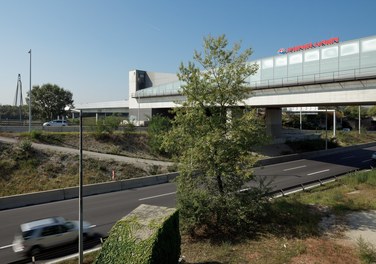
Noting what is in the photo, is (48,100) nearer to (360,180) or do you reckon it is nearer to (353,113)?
(360,180)

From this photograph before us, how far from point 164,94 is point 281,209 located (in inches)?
1475

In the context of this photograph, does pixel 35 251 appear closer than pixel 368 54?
Yes

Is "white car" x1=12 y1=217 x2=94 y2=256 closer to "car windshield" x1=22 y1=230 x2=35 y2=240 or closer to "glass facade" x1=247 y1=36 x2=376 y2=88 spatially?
"car windshield" x1=22 y1=230 x2=35 y2=240

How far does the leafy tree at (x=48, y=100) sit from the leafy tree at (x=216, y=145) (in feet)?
211

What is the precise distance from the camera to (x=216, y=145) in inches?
482

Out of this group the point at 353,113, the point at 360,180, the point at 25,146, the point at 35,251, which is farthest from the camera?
the point at 353,113

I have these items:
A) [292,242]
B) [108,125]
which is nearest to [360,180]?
[292,242]

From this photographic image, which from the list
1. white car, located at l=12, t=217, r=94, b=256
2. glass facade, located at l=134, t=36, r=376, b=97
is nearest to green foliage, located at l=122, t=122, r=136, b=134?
glass facade, located at l=134, t=36, r=376, b=97

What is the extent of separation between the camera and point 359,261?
30.7ft

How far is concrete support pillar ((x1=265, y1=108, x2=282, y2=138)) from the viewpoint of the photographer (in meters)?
44.0

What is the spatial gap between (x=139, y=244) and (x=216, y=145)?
19.5 feet

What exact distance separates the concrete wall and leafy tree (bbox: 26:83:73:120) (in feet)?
172

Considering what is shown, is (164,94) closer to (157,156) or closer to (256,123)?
(157,156)

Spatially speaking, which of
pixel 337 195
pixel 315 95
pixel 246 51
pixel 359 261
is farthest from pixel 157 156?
pixel 359 261
